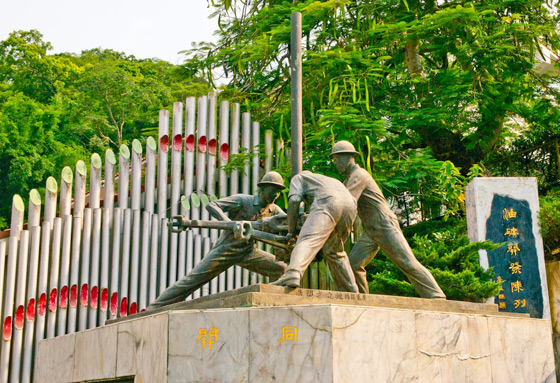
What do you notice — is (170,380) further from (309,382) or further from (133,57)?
(133,57)

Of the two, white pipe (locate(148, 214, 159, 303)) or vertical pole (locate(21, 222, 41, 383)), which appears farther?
white pipe (locate(148, 214, 159, 303))

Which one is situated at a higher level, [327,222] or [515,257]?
[515,257]

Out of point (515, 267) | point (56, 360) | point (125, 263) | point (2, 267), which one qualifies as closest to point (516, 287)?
point (515, 267)

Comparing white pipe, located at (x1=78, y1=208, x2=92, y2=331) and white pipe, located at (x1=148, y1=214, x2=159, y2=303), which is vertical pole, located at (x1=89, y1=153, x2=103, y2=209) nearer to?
white pipe, located at (x1=78, y1=208, x2=92, y2=331)

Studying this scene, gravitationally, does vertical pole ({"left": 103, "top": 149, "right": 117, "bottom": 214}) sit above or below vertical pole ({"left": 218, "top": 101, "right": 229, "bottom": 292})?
below

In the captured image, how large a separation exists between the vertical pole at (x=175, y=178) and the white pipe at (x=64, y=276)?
1.78 metres

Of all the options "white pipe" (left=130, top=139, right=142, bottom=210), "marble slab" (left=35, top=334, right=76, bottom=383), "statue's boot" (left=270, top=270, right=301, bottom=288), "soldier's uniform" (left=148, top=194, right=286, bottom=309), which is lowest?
"marble slab" (left=35, top=334, right=76, bottom=383)

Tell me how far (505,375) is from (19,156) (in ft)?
65.9

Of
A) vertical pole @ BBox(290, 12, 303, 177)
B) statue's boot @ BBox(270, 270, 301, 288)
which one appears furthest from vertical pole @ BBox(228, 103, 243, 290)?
statue's boot @ BBox(270, 270, 301, 288)

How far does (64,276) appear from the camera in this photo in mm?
12117

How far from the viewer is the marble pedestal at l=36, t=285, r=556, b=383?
6.00m

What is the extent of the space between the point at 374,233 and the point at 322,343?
2.35 m

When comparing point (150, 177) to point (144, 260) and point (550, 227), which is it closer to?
point (144, 260)

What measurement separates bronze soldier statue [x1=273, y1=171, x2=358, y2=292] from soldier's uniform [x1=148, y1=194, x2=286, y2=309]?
87cm
